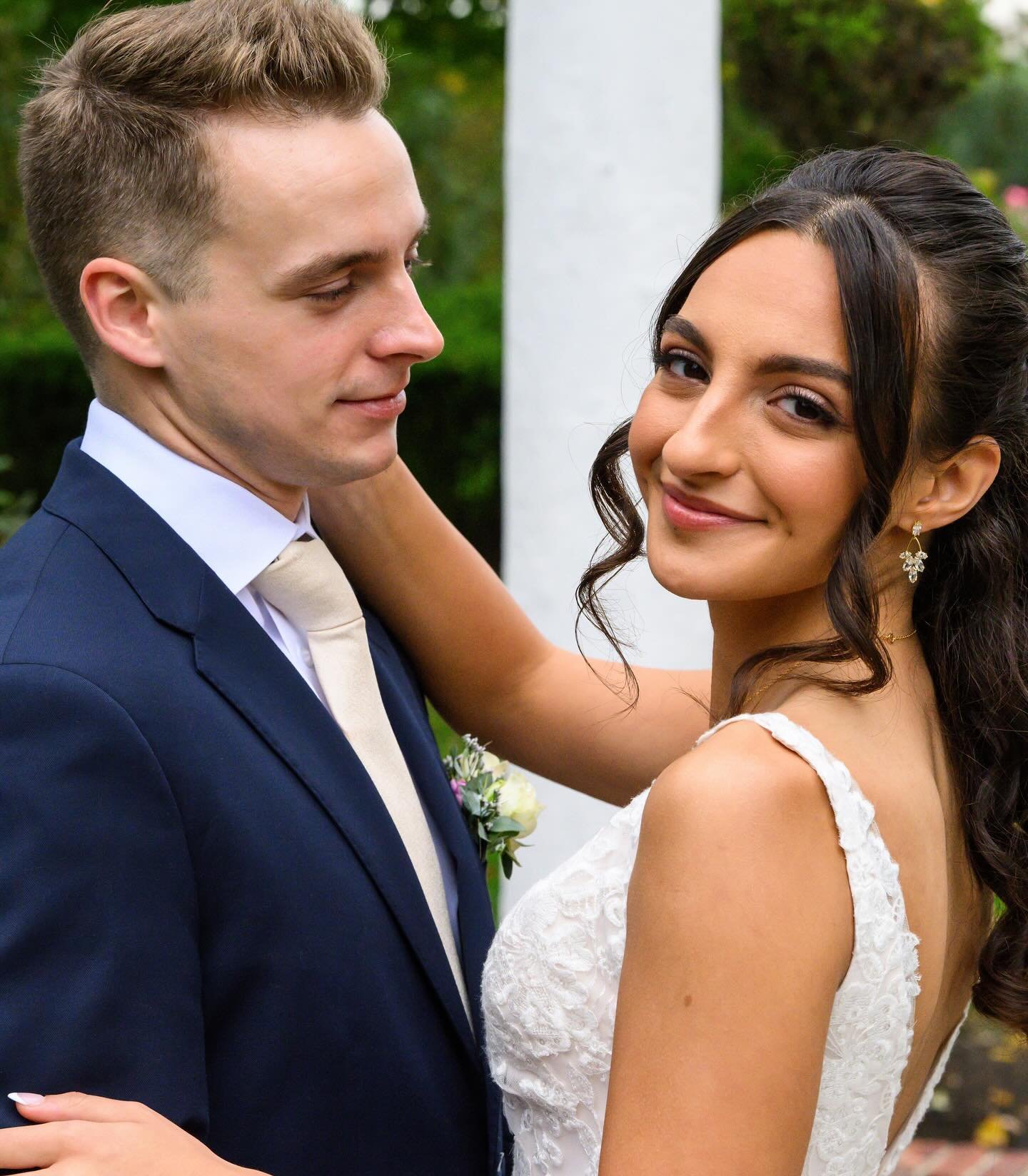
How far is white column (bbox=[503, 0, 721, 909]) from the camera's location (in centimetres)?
398

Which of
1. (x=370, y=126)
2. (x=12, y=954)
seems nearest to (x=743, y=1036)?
(x=12, y=954)

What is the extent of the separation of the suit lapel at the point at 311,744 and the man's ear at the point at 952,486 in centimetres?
90

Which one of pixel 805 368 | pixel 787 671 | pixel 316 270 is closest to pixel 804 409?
pixel 805 368

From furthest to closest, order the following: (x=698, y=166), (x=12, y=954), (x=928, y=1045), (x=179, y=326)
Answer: (x=698, y=166)
(x=928, y=1045)
(x=179, y=326)
(x=12, y=954)

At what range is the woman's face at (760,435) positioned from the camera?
203cm

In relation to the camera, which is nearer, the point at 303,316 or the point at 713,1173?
the point at 713,1173

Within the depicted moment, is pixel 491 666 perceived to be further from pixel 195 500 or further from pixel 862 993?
pixel 862 993

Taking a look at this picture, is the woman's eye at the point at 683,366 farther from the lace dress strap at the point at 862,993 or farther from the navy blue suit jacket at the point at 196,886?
the navy blue suit jacket at the point at 196,886

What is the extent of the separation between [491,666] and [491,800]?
12.7 inches

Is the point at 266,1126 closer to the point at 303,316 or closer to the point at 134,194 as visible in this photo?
the point at 303,316

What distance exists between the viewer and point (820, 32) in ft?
28.1

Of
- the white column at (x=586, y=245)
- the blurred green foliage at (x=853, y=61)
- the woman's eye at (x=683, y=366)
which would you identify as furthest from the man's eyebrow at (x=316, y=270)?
the blurred green foliage at (x=853, y=61)

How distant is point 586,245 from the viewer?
4.06 metres

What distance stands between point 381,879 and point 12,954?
0.55 meters
